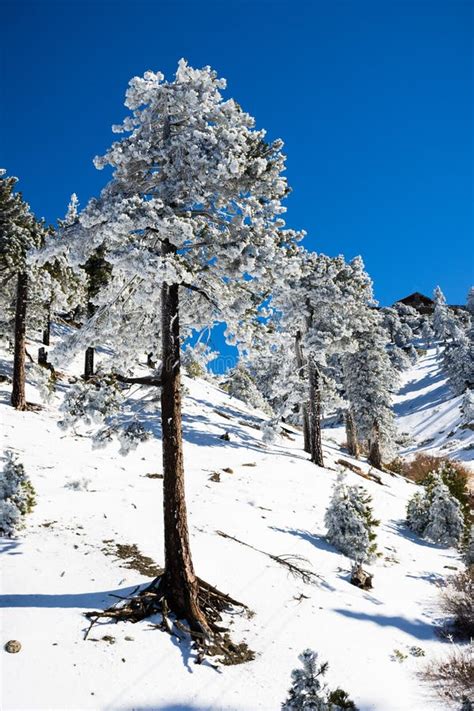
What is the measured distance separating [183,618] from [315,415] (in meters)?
17.8

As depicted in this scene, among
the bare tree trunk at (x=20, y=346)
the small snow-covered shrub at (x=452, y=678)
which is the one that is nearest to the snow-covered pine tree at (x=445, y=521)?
the small snow-covered shrub at (x=452, y=678)

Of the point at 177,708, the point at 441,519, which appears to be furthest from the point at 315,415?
the point at 177,708

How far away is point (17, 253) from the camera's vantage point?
64.5ft

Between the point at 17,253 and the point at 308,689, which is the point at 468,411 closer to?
the point at 17,253

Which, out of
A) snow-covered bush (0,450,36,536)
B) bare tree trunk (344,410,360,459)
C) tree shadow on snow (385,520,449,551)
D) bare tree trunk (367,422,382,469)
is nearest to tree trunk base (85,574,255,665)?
snow-covered bush (0,450,36,536)

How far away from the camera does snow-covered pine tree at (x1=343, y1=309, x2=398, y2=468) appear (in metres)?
30.2

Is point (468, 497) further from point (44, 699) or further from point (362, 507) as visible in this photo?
point (44, 699)

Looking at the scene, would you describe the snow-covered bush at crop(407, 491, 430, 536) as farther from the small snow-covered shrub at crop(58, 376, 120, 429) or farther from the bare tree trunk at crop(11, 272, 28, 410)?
the bare tree trunk at crop(11, 272, 28, 410)

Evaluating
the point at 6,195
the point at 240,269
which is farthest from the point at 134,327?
the point at 6,195

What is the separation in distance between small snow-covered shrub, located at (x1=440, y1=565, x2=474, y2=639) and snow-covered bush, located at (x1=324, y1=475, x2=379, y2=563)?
2.09 m

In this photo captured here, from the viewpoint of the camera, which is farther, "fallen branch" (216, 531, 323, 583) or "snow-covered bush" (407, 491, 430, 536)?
"snow-covered bush" (407, 491, 430, 536)

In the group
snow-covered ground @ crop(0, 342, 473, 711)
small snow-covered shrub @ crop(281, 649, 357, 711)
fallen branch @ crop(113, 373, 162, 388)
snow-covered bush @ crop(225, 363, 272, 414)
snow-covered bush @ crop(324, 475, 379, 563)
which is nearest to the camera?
small snow-covered shrub @ crop(281, 649, 357, 711)

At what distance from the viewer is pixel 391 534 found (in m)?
16.0

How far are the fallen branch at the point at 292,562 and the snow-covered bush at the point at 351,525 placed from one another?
1.87m
